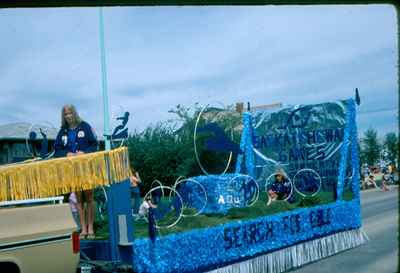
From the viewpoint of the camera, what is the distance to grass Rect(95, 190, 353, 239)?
14.8 feet

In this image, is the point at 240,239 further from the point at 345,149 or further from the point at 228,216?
the point at 345,149

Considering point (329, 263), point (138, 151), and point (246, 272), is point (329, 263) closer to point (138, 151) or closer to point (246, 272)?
point (246, 272)

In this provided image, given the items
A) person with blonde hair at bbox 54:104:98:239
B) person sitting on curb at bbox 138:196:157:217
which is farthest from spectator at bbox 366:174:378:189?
person with blonde hair at bbox 54:104:98:239

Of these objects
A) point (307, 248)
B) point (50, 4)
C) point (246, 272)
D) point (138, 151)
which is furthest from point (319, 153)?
point (50, 4)

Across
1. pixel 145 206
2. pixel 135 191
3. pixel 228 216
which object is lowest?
pixel 228 216

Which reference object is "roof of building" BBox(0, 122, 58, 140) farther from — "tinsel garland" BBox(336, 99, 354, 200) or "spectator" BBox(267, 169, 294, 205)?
"tinsel garland" BBox(336, 99, 354, 200)

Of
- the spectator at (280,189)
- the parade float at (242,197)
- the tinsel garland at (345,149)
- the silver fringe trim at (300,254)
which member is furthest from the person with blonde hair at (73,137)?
the tinsel garland at (345,149)

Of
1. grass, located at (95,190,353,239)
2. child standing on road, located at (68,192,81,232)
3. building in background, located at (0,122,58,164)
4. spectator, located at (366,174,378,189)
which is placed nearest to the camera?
building in background, located at (0,122,58,164)

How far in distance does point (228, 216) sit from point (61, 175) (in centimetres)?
272

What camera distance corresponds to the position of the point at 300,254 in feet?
19.7

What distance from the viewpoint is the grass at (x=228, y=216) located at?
452 cm

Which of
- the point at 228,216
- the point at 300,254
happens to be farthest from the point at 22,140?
the point at 300,254

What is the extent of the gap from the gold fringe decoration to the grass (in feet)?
2.80

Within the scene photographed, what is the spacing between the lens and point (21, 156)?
3971mm
